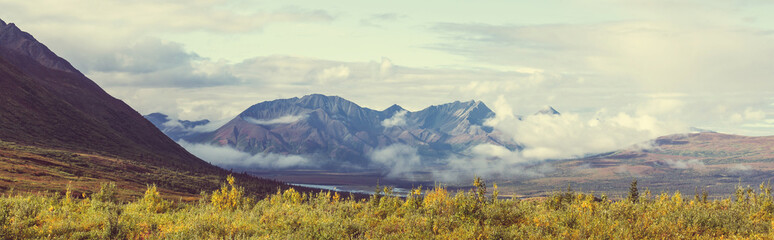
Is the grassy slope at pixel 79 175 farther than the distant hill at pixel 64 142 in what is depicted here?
No

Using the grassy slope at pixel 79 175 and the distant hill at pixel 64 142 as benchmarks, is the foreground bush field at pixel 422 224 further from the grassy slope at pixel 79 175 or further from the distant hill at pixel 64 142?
the distant hill at pixel 64 142

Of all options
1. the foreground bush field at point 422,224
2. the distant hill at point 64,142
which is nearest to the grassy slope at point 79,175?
the distant hill at point 64,142

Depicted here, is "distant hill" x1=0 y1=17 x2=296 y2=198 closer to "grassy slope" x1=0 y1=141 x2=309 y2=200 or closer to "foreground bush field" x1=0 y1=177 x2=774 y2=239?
"grassy slope" x1=0 y1=141 x2=309 y2=200

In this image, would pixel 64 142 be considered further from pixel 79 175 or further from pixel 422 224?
pixel 422 224

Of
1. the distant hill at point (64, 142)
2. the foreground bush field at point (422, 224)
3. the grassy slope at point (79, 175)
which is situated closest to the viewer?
the foreground bush field at point (422, 224)

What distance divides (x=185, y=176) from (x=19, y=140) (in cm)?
3599

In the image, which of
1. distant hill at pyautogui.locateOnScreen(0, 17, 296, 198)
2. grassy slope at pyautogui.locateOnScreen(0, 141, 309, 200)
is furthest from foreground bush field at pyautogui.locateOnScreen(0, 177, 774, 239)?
distant hill at pyautogui.locateOnScreen(0, 17, 296, 198)

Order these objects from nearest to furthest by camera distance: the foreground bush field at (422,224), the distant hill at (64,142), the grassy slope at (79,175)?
1. the foreground bush field at (422,224)
2. the grassy slope at (79,175)
3. the distant hill at (64,142)

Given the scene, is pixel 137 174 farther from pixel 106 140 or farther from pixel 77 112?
pixel 77 112

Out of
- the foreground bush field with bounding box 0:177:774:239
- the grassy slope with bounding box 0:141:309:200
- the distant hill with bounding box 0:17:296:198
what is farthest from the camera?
the distant hill with bounding box 0:17:296:198

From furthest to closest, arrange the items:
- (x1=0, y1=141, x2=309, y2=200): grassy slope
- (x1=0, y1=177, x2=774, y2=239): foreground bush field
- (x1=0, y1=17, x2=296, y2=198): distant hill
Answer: (x1=0, y1=17, x2=296, y2=198): distant hill
(x1=0, y1=141, x2=309, y2=200): grassy slope
(x1=0, y1=177, x2=774, y2=239): foreground bush field

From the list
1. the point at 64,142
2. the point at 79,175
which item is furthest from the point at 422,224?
the point at 64,142

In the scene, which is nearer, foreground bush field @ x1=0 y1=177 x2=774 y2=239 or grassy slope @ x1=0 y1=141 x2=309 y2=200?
foreground bush field @ x1=0 y1=177 x2=774 y2=239

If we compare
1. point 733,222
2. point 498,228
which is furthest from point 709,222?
point 498,228
